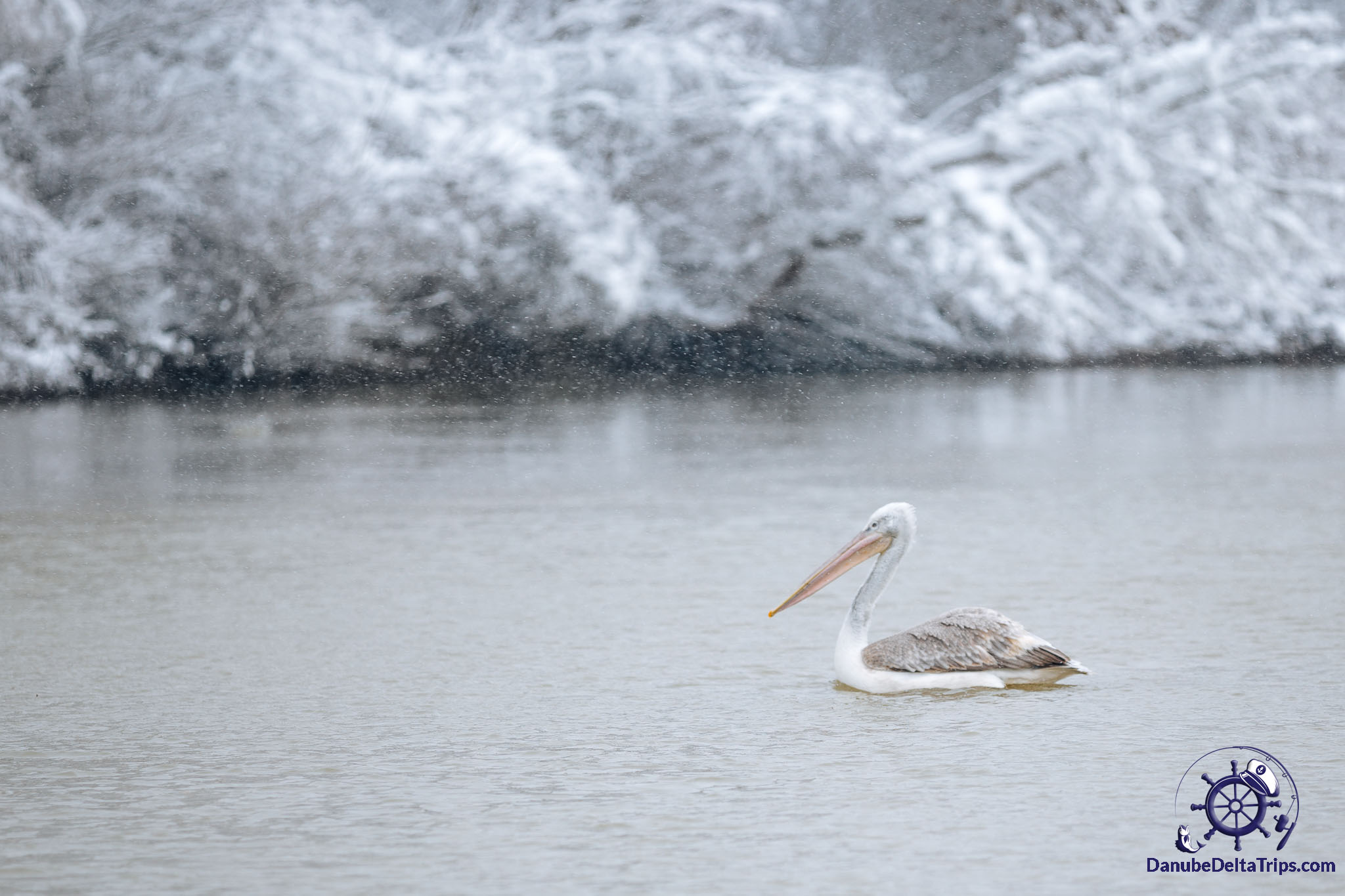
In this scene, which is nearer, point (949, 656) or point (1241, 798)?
point (1241, 798)

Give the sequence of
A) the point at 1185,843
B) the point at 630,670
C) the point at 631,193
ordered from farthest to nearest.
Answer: the point at 631,193 → the point at 630,670 → the point at 1185,843

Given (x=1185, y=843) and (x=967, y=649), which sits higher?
(x=967, y=649)

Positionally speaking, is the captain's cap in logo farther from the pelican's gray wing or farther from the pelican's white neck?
the pelican's white neck

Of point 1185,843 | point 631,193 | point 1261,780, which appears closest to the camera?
point 1185,843

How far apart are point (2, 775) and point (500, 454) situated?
37.5 ft

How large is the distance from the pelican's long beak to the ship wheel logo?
1961mm

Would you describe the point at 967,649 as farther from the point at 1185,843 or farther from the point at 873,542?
the point at 1185,843

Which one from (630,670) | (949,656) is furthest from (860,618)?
(630,670)

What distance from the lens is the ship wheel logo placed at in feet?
18.3

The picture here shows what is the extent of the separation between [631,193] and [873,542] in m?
22.0

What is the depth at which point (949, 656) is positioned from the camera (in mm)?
7363

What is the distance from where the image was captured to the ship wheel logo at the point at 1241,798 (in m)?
5.57

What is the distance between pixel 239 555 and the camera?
1171 cm

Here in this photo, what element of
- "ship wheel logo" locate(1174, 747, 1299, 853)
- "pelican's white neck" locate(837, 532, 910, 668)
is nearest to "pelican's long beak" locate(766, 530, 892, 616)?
"pelican's white neck" locate(837, 532, 910, 668)
